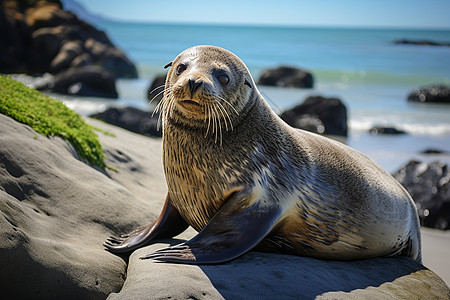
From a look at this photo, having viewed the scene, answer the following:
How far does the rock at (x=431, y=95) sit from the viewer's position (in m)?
21.8

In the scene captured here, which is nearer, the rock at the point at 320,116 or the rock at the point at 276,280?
Result: the rock at the point at 276,280

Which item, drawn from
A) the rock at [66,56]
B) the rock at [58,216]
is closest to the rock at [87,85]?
the rock at [66,56]

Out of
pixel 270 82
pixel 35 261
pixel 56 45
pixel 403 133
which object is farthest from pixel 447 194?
pixel 56 45

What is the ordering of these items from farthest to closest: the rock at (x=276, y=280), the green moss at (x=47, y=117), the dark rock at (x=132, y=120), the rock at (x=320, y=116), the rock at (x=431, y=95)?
the rock at (x=431, y=95) → the rock at (x=320, y=116) → the dark rock at (x=132, y=120) → the green moss at (x=47, y=117) → the rock at (x=276, y=280)

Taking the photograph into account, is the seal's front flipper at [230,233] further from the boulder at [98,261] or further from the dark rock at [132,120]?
the dark rock at [132,120]

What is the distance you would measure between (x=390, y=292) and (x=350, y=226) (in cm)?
65

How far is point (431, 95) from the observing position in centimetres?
2205

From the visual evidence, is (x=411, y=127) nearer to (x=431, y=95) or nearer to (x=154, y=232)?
(x=431, y=95)

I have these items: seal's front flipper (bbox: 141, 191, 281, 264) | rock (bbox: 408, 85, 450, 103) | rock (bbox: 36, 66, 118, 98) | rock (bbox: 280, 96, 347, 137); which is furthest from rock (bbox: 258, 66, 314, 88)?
seal's front flipper (bbox: 141, 191, 281, 264)

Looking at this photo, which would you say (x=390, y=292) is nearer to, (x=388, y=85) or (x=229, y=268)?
(x=229, y=268)

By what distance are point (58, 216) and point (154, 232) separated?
763 mm

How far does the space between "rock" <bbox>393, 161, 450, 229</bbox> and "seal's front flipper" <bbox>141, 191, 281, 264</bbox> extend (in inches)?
178

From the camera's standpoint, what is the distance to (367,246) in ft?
14.5

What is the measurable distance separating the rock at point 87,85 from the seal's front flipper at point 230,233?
649 inches
